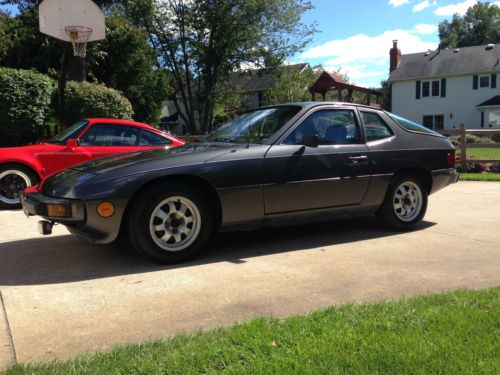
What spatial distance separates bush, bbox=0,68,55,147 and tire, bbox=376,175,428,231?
9.95 m

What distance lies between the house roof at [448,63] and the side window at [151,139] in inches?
1493

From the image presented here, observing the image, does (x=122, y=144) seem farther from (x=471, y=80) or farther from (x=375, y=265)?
(x=471, y=80)

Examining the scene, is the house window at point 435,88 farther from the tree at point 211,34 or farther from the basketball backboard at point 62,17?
the basketball backboard at point 62,17

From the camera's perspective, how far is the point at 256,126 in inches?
217

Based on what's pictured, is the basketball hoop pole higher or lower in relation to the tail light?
higher

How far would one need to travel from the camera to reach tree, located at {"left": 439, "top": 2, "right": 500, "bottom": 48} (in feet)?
252

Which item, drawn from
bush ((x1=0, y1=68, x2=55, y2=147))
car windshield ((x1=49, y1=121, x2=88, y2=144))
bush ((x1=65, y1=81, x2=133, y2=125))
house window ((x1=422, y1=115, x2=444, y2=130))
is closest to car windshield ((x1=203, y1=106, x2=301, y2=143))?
car windshield ((x1=49, y1=121, x2=88, y2=144))

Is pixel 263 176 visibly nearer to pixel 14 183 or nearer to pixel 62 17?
pixel 14 183

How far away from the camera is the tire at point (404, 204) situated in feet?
19.4

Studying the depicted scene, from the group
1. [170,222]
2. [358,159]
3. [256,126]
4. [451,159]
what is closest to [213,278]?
[170,222]

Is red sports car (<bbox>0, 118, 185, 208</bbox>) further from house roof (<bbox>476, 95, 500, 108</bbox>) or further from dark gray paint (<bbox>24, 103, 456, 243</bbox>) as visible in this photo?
house roof (<bbox>476, 95, 500, 108</bbox>)

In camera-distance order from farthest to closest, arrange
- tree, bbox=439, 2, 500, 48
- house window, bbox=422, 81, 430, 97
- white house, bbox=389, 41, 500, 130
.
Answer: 1. tree, bbox=439, 2, 500, 48
2. house window, bbox=422, 81, 430, 97
3. white house, bbox=389, 41, 500, 130

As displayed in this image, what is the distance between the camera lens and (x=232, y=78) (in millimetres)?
31984

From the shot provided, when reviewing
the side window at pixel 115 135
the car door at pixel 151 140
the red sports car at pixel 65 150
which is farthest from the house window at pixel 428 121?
the side window at pixel 115 135
